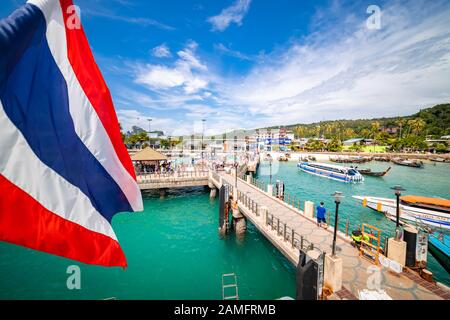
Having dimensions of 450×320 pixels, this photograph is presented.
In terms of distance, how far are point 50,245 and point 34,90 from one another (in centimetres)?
256

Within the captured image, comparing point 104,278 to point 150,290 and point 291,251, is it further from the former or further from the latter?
point 291,251

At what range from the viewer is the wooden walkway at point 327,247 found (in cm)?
717

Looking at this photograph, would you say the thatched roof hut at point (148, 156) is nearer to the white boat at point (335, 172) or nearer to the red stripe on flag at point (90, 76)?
the red stripe on flag at point (90, 76)

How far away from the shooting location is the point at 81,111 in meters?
3.60

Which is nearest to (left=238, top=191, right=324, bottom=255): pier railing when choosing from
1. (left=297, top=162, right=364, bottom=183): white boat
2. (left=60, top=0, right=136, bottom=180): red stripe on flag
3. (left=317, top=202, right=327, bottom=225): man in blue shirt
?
(left=317, top=202, right=327, bottom=225): man in blue shirt

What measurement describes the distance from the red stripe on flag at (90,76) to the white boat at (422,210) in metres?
25.1

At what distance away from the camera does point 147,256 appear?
14430mm

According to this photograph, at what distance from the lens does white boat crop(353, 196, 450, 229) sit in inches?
707

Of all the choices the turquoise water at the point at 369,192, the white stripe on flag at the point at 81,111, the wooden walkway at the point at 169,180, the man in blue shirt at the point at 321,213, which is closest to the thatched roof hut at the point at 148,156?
the wooden walkway at the point at 169,180

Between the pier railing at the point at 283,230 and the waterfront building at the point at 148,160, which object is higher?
the waterfront building at the point at 148,160

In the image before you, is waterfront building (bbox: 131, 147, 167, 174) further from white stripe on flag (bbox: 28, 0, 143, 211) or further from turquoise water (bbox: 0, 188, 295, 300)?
white stripe on flag (bbox: 28, 0, 143, 211)

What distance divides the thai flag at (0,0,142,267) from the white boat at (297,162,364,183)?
1695 inches

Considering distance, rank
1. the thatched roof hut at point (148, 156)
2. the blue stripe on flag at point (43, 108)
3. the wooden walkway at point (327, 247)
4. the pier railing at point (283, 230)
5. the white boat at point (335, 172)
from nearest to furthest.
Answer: the blue stripe on flag at point (43, 108)
the wooden walkway at point (327, 247)
the pier railing at point (283, 230)
the thatched roof hut at point (148, 156)
the white boat at point (335, 172)
